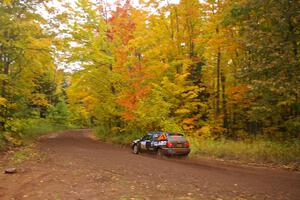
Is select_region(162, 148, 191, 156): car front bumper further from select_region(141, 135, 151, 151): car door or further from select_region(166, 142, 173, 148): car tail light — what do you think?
select_region(141, 135, 151, 151): car door

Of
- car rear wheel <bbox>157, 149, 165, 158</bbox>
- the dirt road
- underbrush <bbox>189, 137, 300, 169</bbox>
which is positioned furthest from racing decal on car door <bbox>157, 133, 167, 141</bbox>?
the dirt road

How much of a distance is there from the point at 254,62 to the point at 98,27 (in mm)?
15832

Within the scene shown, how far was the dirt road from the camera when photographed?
7.69m

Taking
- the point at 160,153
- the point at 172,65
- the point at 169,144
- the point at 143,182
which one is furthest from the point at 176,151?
the point at 172,65

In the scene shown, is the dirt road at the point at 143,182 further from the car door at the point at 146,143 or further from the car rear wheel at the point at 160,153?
the car door at the point at 146,143

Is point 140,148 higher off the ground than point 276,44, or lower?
lower

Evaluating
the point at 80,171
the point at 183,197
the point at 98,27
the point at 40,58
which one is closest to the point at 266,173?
the point at 183,197

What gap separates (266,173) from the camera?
10945mm

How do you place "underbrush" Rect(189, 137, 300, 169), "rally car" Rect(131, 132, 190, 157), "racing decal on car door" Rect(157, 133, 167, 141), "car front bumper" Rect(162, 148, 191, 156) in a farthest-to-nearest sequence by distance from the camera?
"racing decal on car door" Rect(157, 133, 167, 141)
"rally car" Rect(131, 132, 190, 157)
"car front bumper" Rect(162, 148, 191, 156)
"underbrush" Rect(189, 137, 300, 169)

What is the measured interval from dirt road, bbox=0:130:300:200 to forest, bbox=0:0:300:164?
3803mm

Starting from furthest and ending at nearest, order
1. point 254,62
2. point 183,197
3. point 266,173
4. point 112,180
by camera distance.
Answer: point 254,62 < point 266,173 < point 112,180 < point 183,197

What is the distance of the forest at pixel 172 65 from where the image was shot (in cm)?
1419

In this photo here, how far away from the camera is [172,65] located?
24703mm

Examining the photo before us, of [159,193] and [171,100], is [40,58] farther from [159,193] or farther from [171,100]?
[159,193]
